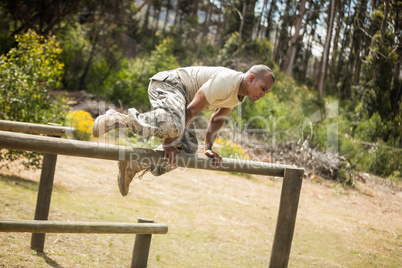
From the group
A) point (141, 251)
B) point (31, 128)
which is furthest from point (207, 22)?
point (141, 251)

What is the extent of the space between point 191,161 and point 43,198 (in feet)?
6.33

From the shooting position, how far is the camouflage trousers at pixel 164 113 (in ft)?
8.79

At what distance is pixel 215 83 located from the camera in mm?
2762

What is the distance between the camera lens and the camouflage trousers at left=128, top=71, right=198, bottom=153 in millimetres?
2678

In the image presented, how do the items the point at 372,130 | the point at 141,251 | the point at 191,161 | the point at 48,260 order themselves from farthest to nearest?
the point at 372,130 → the point at 48,260 → the point at 141,251 → the point at 191,161

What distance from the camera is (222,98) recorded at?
9.52 ft

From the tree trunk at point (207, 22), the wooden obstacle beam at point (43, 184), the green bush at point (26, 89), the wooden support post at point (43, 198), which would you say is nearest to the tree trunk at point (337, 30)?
the tree trunk at point (207, 22)

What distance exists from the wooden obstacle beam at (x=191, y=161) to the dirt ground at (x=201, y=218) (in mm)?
1513

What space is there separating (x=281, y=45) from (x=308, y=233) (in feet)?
77.6

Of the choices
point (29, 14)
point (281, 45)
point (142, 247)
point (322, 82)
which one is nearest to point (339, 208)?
point (142, 247)

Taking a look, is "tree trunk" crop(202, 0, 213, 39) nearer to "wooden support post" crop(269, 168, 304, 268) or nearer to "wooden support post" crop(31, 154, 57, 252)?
"wooden support post" crop(31, 154, 57, 252)

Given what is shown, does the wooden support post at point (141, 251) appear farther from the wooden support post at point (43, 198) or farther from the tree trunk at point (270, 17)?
the tree trunk at point (270, 17)

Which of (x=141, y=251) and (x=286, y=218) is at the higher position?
(x=286, y=218)

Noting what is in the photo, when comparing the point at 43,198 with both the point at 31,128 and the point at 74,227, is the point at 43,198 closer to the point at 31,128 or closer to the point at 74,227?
the point at 31,128
